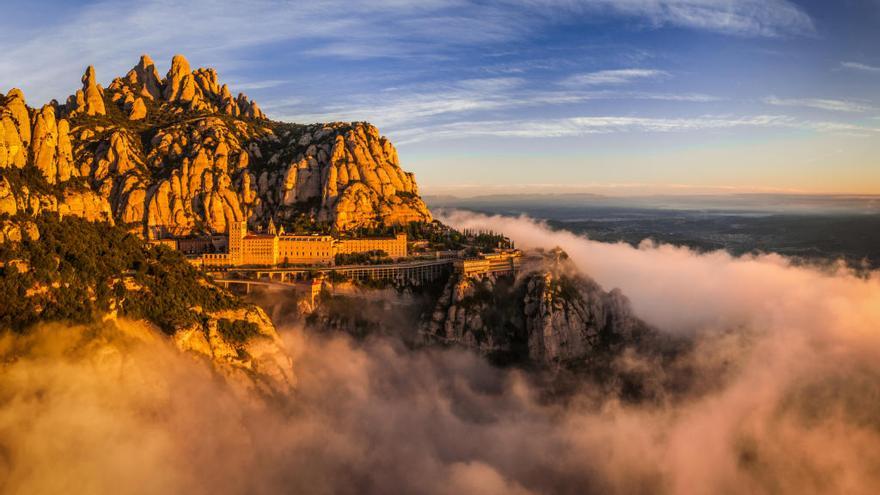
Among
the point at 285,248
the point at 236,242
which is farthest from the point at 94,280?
the point at 285,248

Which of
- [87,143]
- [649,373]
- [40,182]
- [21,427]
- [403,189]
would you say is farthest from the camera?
[403,189]

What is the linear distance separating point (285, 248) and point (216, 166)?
44660mm

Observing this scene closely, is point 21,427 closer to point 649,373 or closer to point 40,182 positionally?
point 40,182

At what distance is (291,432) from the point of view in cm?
7700

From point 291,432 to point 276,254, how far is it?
4640 cm

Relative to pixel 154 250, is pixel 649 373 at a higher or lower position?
lower

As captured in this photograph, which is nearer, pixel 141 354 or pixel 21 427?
pixel 21 427

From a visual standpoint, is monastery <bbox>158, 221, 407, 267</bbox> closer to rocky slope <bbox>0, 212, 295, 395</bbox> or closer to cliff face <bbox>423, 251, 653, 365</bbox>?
rocky slope <bbox>0, 212, 295, 395</bbox>

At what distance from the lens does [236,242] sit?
117 m

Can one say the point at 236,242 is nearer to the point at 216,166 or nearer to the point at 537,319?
the point at 216,166

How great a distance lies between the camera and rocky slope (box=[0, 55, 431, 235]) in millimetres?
142250

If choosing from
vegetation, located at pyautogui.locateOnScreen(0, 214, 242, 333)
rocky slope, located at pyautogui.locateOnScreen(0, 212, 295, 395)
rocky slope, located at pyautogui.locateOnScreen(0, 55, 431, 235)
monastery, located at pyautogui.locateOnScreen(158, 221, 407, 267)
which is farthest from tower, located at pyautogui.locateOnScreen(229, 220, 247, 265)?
rocky slope, located at pyautogui.locateOnScreen(0, 55, 431, 235)

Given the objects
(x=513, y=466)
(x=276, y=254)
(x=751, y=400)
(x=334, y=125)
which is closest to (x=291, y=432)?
(x=513, y=466)

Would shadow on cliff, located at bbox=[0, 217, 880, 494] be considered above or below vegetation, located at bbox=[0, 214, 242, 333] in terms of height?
below
